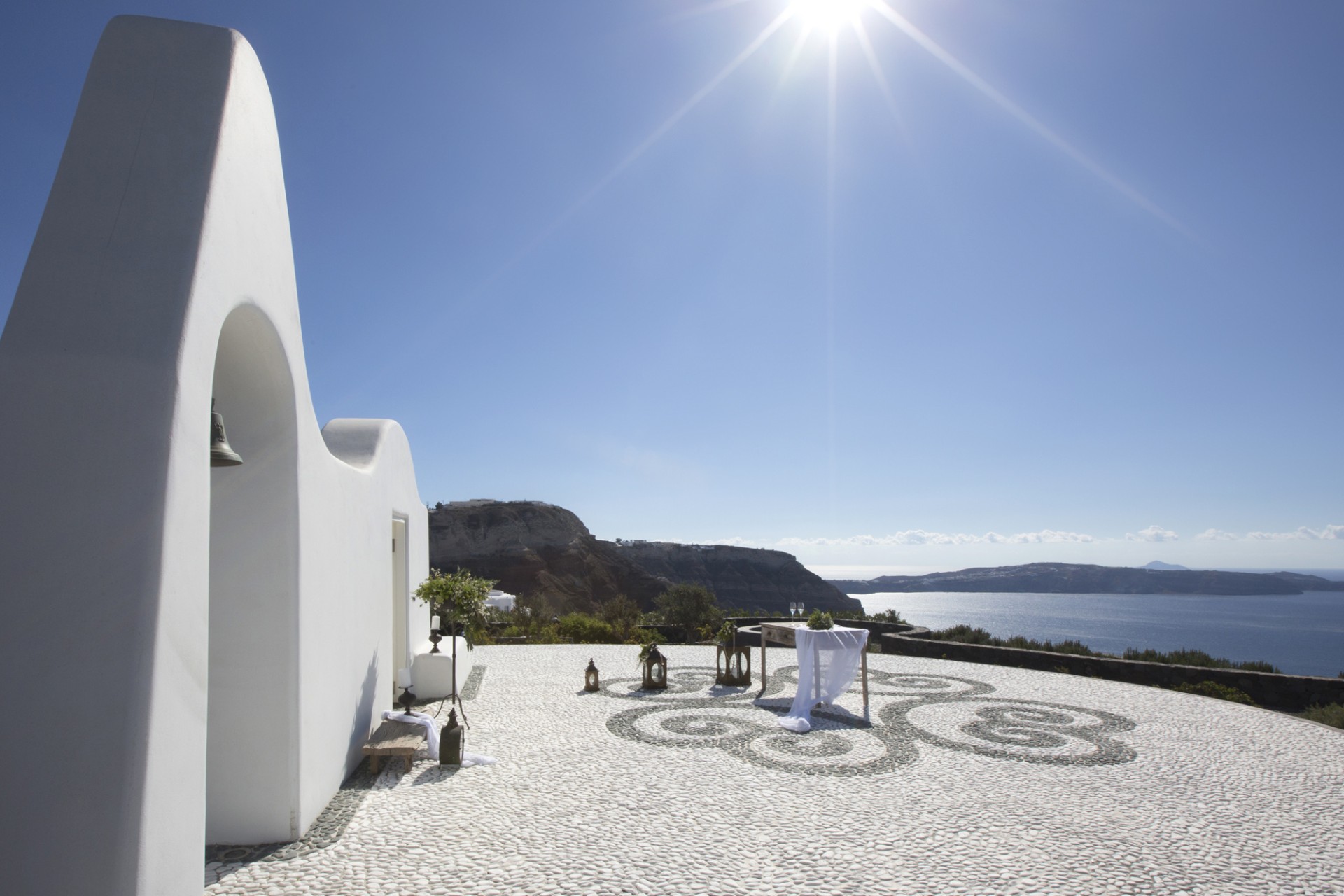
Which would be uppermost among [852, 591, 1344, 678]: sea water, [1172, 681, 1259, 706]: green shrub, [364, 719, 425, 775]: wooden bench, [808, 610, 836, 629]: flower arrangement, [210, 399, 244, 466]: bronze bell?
[210, 399, 244, 466]: bronze bell

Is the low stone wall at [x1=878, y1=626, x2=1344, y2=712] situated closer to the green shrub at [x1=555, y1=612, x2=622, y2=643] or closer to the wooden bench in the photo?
the green shrub at [x1=555, y1=612, x2=622, y2=643]

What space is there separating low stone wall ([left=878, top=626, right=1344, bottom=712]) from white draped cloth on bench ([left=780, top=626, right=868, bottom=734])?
20.7 feet

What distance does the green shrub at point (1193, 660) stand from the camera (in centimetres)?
1231

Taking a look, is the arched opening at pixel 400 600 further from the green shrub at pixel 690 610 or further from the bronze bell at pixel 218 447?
the green shrub at pixel 690 610

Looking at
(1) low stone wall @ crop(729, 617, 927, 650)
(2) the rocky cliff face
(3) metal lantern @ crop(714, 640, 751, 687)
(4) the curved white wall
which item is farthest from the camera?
(2) the rocky cliff face

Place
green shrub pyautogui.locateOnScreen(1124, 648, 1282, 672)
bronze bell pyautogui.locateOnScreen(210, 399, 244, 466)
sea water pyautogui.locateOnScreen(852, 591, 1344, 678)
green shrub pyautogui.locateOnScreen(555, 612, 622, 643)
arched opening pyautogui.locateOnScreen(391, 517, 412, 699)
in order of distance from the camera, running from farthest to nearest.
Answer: sea water pyautogui.locateOnScreen(852, 591, 1344, 678), green shrub pyautogui.locateOnScreen(555, 612, 622, 643), green shrub pyautogui.locateOnScreen(1124, 648, 1282, 672), arched opening pyautogui.locateOnScreen(391, 517, 412, 699), bronze bell pyautogui.locateOnScreen(210, 399, 244, 466)

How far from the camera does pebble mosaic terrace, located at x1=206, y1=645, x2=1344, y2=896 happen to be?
4.54 m

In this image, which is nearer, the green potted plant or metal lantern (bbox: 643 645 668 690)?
metal lantern (bbox: 643 645 668 690)

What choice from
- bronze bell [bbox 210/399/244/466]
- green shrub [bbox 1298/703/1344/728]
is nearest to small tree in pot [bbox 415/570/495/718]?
bronze bell [bbox 210/399/244/466]

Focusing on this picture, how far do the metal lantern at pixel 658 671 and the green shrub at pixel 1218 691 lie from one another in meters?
8.39

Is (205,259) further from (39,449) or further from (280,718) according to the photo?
(280,718)

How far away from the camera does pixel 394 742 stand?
6723 millimetres

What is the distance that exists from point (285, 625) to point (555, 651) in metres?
11.6

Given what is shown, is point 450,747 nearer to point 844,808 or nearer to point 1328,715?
point 844,808
